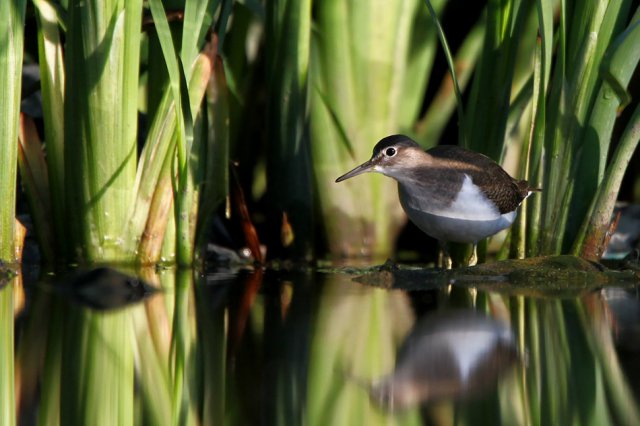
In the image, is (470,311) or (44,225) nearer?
(470,311)

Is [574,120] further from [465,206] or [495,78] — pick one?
[465,206]

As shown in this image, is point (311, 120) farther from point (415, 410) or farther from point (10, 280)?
point (415, 410)

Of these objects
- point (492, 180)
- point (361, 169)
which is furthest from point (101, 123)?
point (492, 180)

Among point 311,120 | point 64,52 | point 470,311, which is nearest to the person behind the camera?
point 470,311

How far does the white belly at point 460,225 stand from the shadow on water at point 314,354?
0.92m

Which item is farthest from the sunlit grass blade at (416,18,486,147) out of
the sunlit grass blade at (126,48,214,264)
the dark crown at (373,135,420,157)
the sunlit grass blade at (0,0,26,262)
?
the sunlit grass blade at (0,0,26,262)

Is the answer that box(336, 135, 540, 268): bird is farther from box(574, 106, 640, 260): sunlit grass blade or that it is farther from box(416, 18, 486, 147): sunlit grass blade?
box(416, 18, 486, 147): sunlit grass blade

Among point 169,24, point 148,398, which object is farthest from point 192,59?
point 148,398

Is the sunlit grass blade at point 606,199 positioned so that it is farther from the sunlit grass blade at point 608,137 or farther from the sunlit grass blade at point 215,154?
the sunlit grass blade at point 215,154

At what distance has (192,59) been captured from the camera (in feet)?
17.6

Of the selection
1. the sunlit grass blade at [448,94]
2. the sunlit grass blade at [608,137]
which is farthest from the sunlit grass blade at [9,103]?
the sunlit grass blade at [608,137]

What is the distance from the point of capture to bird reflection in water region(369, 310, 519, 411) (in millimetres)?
2783

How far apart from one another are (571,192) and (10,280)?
9.30 ft

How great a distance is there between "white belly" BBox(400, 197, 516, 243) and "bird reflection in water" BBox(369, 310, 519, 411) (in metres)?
1.73
